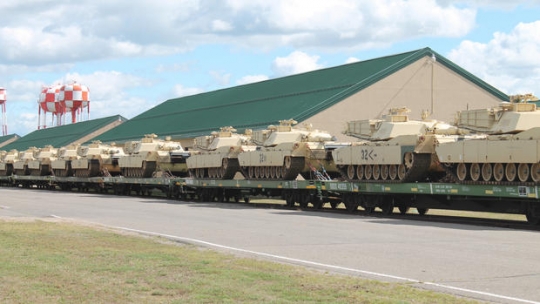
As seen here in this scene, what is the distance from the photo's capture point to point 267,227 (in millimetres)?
22547

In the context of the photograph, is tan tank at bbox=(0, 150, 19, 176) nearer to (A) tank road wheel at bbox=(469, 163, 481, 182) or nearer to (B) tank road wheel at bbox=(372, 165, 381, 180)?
(B) tank road wheel at bbox=(372, 165, 381, 180)

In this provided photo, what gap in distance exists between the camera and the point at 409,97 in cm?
5206

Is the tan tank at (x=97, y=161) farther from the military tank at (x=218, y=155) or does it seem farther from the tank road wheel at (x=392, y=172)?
the tank road wheel at (x=392, y=172)

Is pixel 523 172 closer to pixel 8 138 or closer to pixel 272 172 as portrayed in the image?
pixel 272 172

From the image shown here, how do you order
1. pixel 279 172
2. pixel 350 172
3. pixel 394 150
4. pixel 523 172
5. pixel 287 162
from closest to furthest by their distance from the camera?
pixel 523 172 < pixel 394 150 < pixel 350 172 < pixel 287 162 < pixel 279 172

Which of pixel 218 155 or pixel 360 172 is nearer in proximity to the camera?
pixel 360 172

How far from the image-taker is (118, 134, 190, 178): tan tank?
50.2 m

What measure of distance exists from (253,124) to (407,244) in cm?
3913

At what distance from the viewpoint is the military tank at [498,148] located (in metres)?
23.5

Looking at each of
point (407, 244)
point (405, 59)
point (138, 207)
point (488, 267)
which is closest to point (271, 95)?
point (405, 59)

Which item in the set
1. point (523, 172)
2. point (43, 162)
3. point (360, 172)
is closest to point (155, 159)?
point (360, 172)

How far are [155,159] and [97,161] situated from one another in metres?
10.4

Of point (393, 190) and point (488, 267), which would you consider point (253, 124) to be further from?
point (488, 267)

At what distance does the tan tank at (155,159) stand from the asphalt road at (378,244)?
20.9m
